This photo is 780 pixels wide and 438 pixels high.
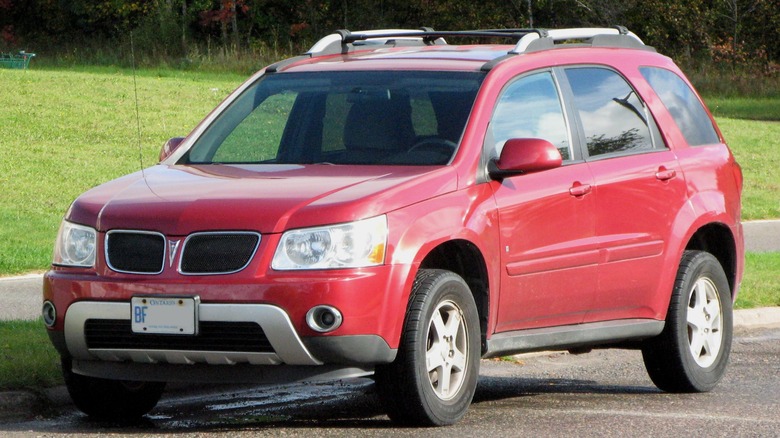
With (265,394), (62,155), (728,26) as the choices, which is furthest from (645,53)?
(728,26)

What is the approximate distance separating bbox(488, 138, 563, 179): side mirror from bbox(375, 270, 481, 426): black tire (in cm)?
64

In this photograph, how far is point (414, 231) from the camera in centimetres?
642

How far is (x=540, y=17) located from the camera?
55.0m

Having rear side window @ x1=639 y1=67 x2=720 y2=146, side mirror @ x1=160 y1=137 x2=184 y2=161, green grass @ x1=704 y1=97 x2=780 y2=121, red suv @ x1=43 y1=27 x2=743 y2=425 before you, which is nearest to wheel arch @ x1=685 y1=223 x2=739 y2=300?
red suv @ x1=43 y1=27 x2=743 y2=425

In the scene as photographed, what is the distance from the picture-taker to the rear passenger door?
7.70 meters

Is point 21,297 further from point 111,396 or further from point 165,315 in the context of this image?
point 165,315

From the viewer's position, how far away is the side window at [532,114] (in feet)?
24.3

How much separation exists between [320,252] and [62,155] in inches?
676

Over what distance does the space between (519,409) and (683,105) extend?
2320 millimetres

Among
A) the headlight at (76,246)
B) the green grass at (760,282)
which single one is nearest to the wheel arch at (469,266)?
the headlight at (76,246)

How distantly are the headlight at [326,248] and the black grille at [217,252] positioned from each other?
14 centimetres

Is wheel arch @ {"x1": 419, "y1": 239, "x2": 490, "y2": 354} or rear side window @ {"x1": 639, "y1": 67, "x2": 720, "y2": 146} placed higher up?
rear side window @ {"x1": 639, "y1": 67, "x2": 720, "y2": 146}

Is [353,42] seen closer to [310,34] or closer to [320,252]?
[320,252]

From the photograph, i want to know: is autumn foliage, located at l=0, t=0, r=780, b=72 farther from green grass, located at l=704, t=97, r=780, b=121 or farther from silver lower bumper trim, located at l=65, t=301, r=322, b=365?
silver lower bumper trim, located at l=65, t=301, r=322, b=365
